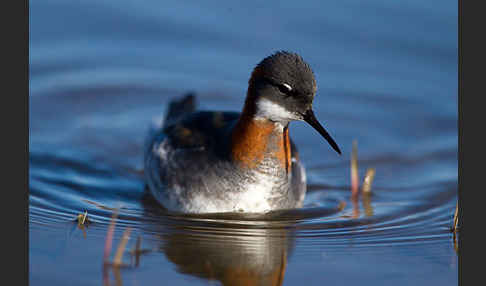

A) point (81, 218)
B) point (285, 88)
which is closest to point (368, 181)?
point (285, 88)

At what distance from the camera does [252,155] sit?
21.1 ft

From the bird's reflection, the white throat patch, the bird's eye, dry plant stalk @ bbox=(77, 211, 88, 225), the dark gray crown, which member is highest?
the dark gray crown

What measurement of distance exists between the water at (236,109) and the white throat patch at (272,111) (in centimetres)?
96

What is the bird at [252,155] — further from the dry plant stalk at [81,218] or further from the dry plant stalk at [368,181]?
the dry plant stalk at [81,218]

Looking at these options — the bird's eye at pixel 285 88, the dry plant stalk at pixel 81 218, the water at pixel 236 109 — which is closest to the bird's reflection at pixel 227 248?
the water at pixel 236 109

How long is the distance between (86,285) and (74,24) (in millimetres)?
6466

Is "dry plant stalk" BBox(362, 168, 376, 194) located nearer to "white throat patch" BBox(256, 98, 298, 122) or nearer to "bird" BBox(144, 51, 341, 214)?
"bird" BBox(144, 51, 341, 214)

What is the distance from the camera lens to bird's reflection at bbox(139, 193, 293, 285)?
538 centimetres

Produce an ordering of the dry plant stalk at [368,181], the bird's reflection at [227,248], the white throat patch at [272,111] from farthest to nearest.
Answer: the dry plant stalk at [368,181]
the white throat patch at [272,111]
the bird's reflection at [227,248]

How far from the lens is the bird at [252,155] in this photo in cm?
612

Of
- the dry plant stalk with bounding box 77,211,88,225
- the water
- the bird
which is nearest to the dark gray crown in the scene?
the bird

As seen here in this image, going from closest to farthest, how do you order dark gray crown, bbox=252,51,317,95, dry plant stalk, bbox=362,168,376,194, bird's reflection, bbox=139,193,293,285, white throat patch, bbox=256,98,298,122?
bird's reflection, bbox=139,193,293,285 < dark gray crown, bbox=252,51,317,95 < white throat patch, bbox=256,98,298,122 < dry plant stalk, bbox=362,168,376,194

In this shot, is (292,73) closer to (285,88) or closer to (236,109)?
(285,88)

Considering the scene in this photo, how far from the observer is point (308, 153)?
8656 mm
